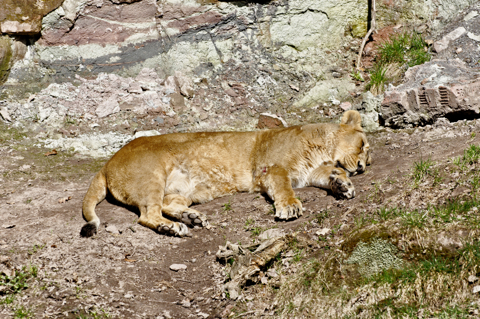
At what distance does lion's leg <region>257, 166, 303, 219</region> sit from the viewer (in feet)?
20.1

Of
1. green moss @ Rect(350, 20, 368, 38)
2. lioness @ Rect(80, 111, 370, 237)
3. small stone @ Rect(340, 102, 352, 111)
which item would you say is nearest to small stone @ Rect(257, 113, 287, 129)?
small stone @ Rect(340, 102, 352, 111)

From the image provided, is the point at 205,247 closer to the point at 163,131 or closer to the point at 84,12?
the point at 163,131

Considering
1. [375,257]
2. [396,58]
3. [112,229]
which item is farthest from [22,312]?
[396,58]

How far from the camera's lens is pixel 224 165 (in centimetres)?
732

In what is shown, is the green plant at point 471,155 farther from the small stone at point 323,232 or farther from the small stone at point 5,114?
the small stone at point 5,114

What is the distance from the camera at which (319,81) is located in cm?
→ 1047

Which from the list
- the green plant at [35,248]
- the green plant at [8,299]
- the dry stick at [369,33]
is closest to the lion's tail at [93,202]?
the green plant at [35,248]

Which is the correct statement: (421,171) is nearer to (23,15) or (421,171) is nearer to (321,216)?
A: (321,216)

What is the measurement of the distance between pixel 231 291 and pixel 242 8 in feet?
23.8

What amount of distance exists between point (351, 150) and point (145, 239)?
3202mm

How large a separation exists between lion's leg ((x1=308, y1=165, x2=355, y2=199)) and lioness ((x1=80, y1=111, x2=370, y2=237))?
0.01 m

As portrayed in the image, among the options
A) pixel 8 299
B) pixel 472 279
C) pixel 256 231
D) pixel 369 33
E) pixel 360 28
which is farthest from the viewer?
pixel 360 28

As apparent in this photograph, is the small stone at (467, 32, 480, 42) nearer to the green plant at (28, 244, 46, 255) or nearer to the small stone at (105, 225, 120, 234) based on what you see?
the small stone at (105, 225, 120, 234)

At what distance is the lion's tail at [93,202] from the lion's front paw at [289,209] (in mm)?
2248
